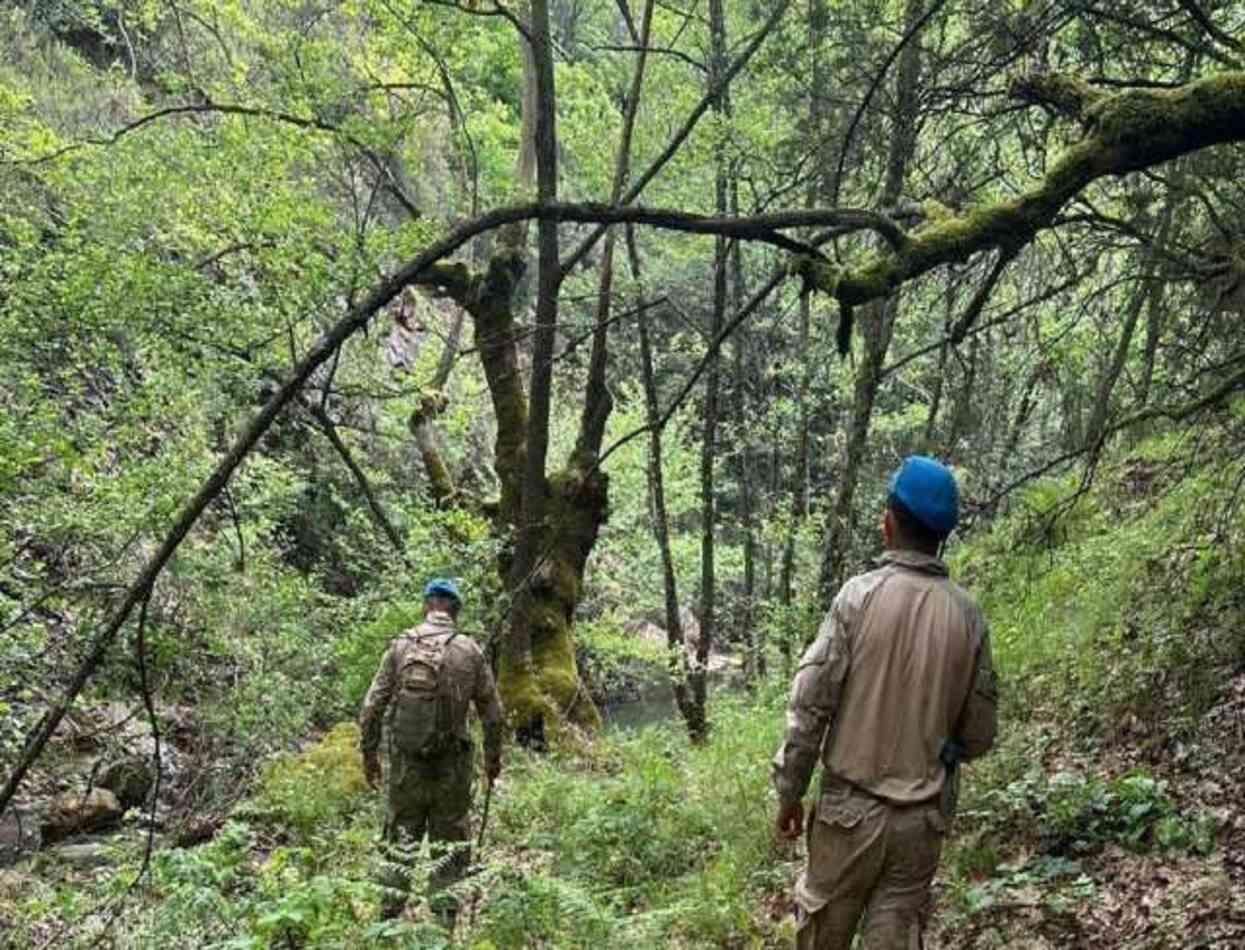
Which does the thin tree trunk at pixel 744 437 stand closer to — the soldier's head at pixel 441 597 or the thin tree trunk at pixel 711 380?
the thin tree trunk at pixel 711 380

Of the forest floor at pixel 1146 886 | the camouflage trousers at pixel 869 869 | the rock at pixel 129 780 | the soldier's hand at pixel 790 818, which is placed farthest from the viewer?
the rock at pixel 129 780

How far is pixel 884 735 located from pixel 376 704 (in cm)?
384

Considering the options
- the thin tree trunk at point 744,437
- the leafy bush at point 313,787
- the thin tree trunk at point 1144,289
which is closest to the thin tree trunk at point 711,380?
the thin tree trunk at point 744,437

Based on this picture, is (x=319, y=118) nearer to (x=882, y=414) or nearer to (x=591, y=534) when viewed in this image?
(x=591, y=534)

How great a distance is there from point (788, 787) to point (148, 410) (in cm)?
930

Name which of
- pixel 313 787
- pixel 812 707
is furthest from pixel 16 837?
pixel 812 707

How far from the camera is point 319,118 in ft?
38.4

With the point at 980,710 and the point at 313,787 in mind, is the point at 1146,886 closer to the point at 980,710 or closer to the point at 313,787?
the point at 980,710

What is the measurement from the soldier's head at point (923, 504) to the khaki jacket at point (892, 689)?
8 cm

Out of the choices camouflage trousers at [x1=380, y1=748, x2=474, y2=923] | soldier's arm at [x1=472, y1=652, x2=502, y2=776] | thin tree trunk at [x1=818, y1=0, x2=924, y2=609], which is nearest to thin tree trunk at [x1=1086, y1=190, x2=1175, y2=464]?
thin tree trunk at [x1=818, y1=0, x2=924, y2=609]

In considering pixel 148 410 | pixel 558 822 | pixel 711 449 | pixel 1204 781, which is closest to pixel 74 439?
pixel 148 410

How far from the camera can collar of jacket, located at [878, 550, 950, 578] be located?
3455 millimetres

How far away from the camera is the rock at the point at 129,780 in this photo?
10.4 metres

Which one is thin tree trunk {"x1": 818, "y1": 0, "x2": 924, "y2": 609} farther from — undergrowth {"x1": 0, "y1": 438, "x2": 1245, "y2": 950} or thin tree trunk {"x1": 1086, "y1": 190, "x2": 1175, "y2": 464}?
thin tree trunk {"x1": 1086, "y1": 190, "x2": 1175, "y2": 464}
